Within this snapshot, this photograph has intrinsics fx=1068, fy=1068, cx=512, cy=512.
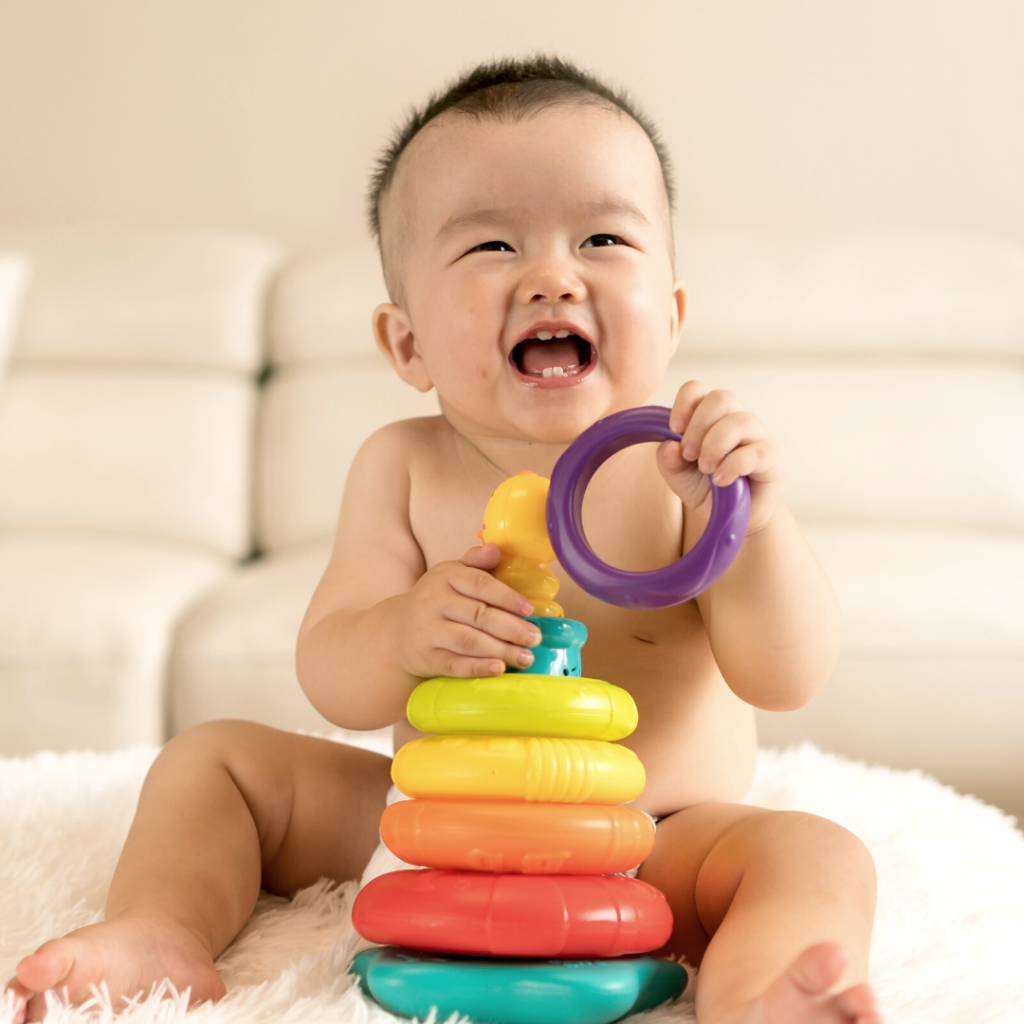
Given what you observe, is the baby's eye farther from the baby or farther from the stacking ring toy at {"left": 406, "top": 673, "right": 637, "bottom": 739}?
the stacking ring toy at {"left": 406, "top": 673, "right": 637, "bottom": 739}

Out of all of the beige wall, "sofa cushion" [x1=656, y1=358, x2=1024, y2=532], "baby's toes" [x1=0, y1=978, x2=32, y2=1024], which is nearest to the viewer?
"baby's toes" [x1=0, y1=978, x2=32, y2=1024]

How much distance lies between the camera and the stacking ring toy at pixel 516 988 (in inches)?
27.1

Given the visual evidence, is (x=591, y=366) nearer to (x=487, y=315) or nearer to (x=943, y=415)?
(x=487, y=315)

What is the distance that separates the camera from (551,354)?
1.00 metres

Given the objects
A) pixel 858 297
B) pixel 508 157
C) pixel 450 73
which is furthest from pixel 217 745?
pixel 450 73

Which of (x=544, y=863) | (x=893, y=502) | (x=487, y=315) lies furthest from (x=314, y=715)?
(x=893, y=502)

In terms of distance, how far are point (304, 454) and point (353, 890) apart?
141cm

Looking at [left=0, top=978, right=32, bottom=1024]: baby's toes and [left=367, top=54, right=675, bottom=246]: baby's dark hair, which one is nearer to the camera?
[left=0, top=978, right=32, bottom=1024]: baby's toes

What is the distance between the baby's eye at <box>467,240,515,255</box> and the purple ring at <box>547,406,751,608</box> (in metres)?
0.27

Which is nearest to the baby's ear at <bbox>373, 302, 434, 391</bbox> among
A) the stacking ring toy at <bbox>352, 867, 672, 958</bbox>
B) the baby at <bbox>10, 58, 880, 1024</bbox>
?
the baby at <bbox>10, 58, 880, 1024</bbox>

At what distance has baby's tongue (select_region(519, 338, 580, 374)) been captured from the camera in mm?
994

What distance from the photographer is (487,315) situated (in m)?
0.99

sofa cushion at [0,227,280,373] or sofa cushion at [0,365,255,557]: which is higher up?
sofa cushion at [0,227,280,373]

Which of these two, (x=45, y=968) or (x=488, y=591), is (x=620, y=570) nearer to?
(x=488, y=591)
